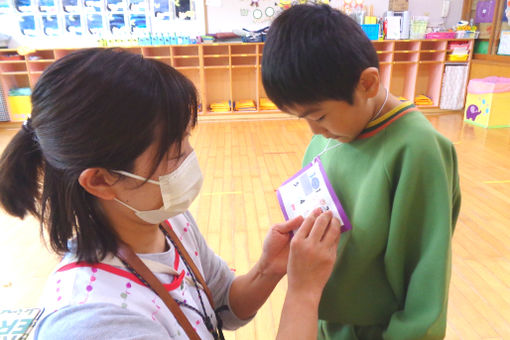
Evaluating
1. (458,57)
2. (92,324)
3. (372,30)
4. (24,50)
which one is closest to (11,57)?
(24,50)

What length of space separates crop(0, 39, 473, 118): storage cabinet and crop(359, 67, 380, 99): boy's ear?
204 inches

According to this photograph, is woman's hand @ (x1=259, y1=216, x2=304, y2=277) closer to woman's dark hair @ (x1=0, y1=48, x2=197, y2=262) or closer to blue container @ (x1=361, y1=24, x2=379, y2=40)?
woman's dark hair @ (x1=0, y1=48, x2=197, y2=262)

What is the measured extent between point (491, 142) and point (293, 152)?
96.3 inches

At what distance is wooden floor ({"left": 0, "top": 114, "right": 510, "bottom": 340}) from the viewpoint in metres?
1.82

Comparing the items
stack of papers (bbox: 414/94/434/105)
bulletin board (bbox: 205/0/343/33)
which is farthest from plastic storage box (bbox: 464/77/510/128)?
bulletin board (bbox: 205/0/343/33)

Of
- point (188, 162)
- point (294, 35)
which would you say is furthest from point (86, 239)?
point (294, 35)

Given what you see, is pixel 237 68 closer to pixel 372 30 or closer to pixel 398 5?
pixel 372 30

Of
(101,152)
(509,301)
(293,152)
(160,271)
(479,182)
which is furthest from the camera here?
(293,152)

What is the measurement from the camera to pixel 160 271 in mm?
786

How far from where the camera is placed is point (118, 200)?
76cm

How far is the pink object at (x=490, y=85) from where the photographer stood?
15.4 feet

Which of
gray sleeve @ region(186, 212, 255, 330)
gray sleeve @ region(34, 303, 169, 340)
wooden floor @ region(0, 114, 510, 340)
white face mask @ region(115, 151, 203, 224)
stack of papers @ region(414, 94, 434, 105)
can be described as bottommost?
wooden floor @ region(0, 114, 510, 340)

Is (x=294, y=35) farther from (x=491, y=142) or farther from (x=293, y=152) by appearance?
(x=491, y=142)

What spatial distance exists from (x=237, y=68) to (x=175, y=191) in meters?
5.77
